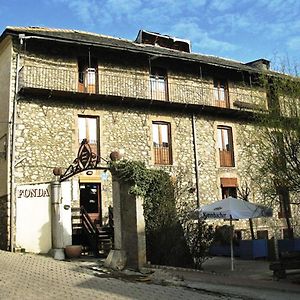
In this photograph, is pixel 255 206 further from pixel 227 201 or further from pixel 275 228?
pixel 275 228

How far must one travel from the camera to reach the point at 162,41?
24438 millimetres

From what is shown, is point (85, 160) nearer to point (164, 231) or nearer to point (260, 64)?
point (164, 231)

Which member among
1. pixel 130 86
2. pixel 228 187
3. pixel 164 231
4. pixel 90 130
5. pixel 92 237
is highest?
pixel 130 86

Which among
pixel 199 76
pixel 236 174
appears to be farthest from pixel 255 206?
pixel 199 76

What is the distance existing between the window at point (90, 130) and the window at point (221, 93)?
6944 mm

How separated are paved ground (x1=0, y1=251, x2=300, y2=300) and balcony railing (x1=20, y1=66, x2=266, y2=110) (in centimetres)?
739

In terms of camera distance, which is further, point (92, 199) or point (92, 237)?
point (92, 199)

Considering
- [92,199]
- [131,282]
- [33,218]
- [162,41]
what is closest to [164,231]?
[131,282]

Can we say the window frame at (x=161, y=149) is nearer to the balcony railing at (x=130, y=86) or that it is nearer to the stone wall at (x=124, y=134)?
the stone wall at (x=124, y=134)

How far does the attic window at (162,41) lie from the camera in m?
23.9

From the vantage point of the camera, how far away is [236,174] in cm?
2241

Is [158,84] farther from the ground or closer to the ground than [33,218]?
farther from the ground

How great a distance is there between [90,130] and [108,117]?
1.01m

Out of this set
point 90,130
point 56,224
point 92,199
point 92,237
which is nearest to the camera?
point 56,224
